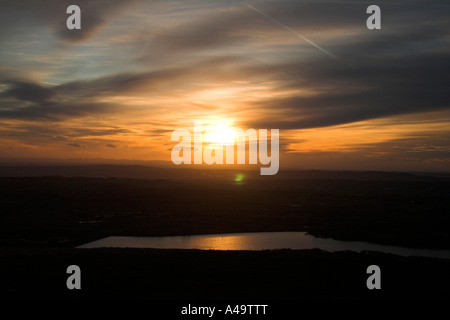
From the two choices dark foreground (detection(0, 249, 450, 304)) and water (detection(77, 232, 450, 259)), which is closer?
dark foreground (detection(0, 249, 450, 304))

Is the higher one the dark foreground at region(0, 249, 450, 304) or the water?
the dark foreground at region(0, 249, 450, 304)

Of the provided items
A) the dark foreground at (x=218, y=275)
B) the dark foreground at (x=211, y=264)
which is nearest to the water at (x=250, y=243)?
the dark foreground at (x=211, y=264)

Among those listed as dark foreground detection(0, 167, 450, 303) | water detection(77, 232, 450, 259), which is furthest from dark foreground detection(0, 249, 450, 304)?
water detection(77, 232, 450, 259)

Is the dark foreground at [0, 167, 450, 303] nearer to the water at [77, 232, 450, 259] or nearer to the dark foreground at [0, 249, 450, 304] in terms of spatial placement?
the dark foreground at [0, 249, 450, 304]

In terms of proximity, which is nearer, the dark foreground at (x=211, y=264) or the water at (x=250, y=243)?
the dark foreground at (x=211, y=264)

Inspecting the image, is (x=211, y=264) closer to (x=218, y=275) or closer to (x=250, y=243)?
(x=218, y=275)

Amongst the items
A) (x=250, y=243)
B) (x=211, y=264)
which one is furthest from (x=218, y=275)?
(x=250, y=243)

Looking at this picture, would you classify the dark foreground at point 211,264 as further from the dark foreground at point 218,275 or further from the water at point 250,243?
the water at point 250,243

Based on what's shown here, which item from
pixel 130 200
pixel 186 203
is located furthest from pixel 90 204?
pixel 186 203
